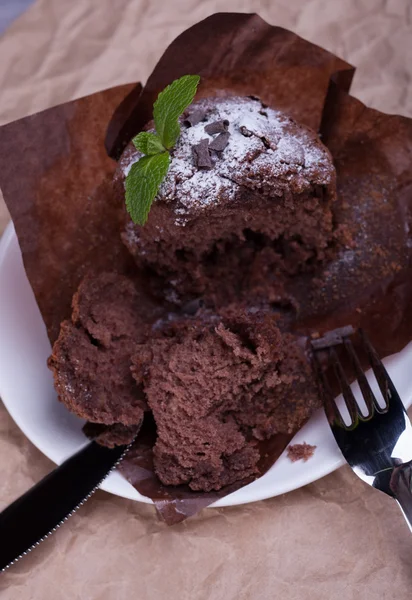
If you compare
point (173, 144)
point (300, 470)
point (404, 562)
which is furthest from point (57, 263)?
point (404, 562)

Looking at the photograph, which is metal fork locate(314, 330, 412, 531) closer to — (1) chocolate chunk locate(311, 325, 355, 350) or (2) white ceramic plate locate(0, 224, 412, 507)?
(2) white ceramic plate locate(0, 224, 412, 507)

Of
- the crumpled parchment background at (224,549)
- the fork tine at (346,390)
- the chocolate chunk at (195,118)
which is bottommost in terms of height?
the crumpled parchment background at (224,549)

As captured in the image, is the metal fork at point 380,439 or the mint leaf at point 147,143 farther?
the mint leaf at point 147,143

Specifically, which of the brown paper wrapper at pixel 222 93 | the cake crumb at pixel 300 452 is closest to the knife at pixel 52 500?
the brown paper wrapper at pixel 222 93

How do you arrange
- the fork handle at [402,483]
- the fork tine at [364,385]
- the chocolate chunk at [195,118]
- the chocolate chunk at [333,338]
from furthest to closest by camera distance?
the chocolate chunk at [333,338]
the chocolate chunk at [195,118]
the fork tine at [364,385]
the fork handle at [402,483]

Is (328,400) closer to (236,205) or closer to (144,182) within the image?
(236,205)

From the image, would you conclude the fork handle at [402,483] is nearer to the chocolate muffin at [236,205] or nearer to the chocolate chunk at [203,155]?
the chocolate muffin at [236,205]

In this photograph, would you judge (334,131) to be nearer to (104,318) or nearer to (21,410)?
(104,318)

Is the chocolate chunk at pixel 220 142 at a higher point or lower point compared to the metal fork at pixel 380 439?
higher
